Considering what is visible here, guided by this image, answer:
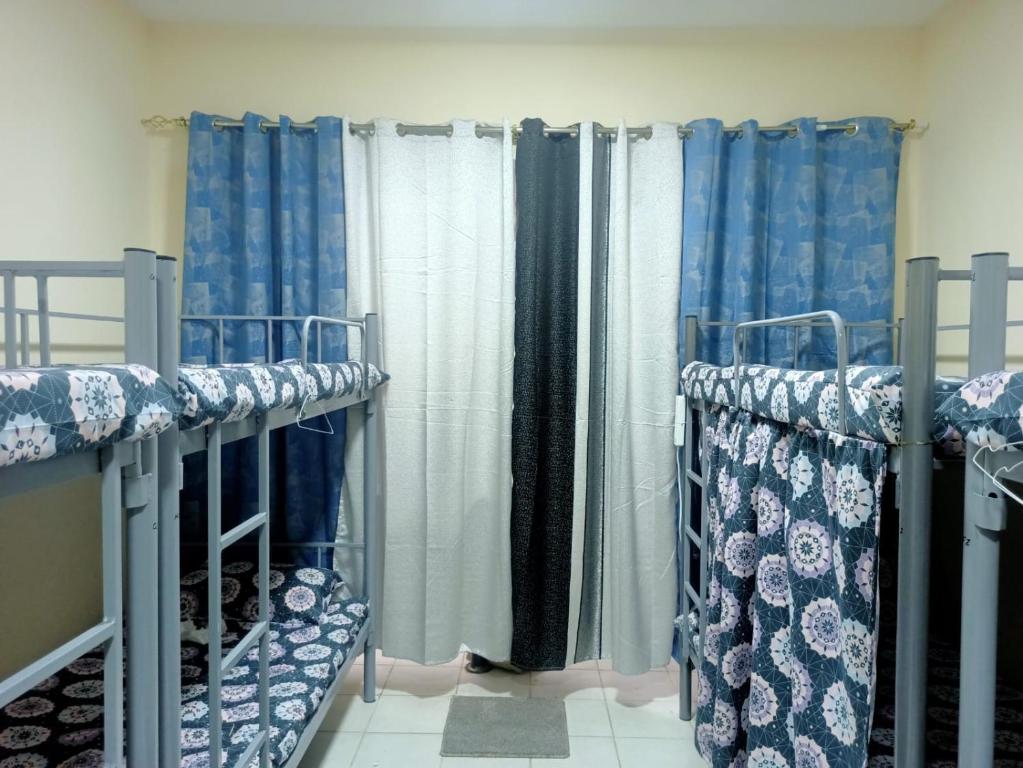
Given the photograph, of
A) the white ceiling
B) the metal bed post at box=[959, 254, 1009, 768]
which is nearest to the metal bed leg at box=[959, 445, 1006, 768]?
the metal bed post at box=[959, 254, 1009, 768]

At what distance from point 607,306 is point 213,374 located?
1626mm

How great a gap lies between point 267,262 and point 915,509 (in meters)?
2.31

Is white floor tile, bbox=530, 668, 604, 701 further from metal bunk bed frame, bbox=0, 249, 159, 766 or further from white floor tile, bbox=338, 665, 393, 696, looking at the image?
metal bunk bed frame, bbox=0, 249, 159, 766

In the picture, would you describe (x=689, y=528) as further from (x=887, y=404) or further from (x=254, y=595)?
(x=254, y=595)

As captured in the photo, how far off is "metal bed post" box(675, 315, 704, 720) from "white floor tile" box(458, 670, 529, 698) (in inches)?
24.0

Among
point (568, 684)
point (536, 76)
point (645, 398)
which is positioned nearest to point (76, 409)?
point (645, 398)

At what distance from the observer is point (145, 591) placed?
106 cm

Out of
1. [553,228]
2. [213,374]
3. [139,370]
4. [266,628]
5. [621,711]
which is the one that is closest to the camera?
[139,370]

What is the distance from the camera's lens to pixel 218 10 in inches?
96.9

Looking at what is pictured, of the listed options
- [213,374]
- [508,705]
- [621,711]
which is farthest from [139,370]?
[621,711]

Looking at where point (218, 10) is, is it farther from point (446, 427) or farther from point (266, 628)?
point (266, 628)

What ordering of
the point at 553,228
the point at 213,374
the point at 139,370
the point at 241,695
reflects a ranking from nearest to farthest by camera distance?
the point at 139,370, the point at 213,374, the point at 241,695, the point at 553,228

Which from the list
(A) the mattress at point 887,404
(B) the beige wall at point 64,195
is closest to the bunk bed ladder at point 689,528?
(A) the mattress at point 887,404

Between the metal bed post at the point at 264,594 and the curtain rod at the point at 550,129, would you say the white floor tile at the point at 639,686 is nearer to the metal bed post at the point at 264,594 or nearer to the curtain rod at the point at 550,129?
the metal bed post at the point at 264,594
